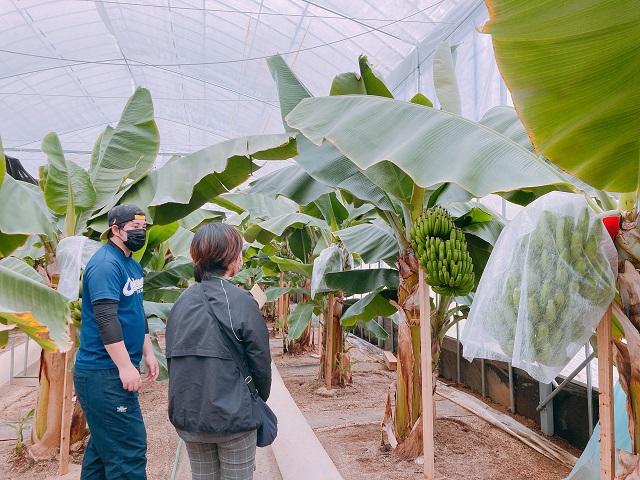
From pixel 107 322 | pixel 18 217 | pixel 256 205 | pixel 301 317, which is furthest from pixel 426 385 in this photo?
pixel 301 317

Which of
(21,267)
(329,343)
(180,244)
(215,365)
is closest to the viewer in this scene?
(215,365)

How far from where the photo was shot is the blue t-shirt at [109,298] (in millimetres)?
2346

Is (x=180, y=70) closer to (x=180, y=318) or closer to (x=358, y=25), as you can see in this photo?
(x=358, y=25)

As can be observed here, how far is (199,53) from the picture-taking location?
14.2m

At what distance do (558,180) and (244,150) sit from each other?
1898 mm

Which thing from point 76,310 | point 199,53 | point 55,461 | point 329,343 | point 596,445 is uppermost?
point 199,53

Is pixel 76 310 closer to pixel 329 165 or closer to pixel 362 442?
pixel 329 165

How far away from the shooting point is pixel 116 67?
16.4m

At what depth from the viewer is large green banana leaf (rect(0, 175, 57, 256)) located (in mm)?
2794

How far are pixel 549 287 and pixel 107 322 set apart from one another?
1861 millimetres

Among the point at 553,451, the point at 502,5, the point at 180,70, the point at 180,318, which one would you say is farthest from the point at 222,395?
the point at 180,70

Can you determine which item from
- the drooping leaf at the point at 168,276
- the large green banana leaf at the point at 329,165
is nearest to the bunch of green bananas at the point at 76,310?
the drooping leaf at the point at 168,276

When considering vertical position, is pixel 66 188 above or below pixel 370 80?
below

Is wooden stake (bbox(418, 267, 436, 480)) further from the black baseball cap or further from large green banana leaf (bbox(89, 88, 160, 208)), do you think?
large green banana leaf (bbox(89, 88, 160, 208))
